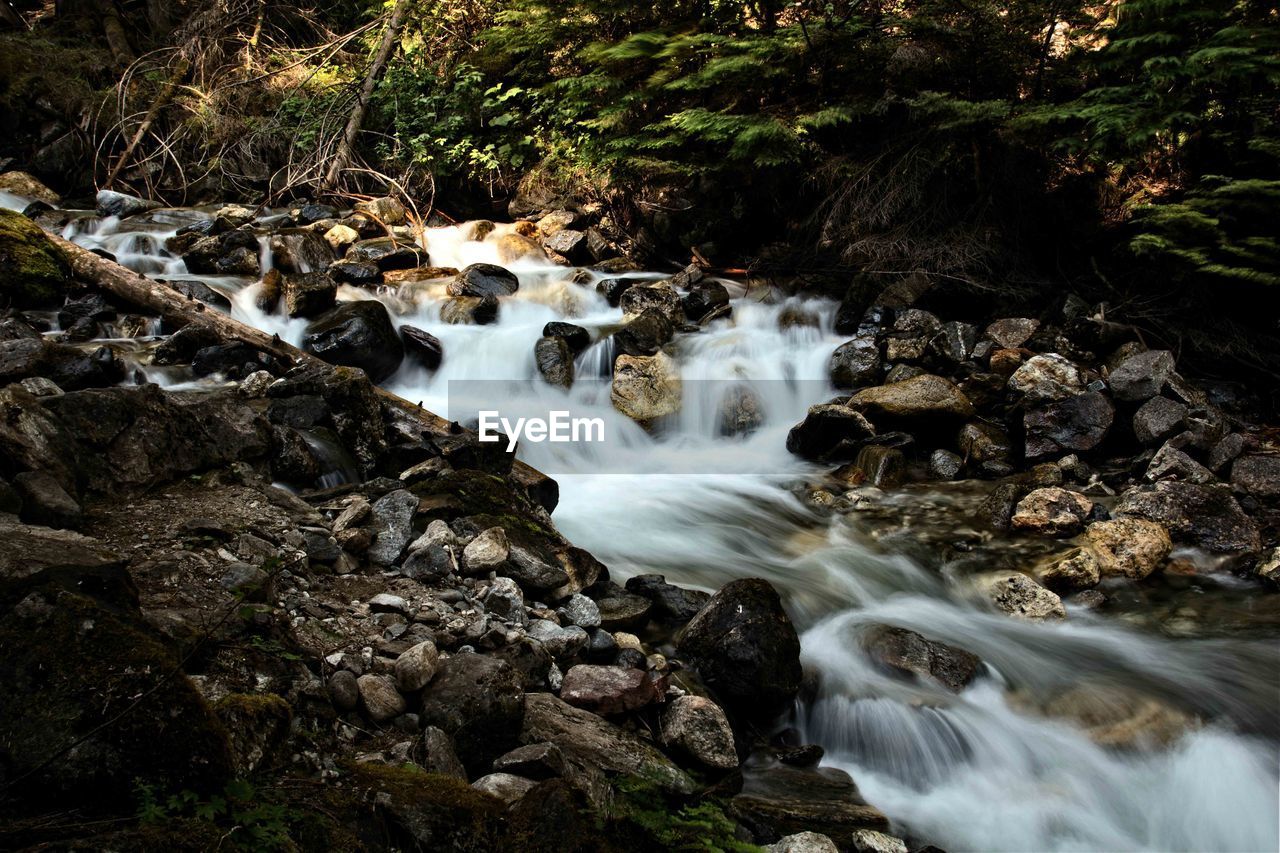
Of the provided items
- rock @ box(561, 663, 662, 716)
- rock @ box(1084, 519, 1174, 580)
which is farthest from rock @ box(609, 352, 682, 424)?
rock @ box(561, 663, 662, 716)

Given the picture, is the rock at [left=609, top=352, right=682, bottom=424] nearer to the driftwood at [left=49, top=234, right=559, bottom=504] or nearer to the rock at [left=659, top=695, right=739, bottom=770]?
the driftwood at [left=49, top=234, right=559, bottom=504]

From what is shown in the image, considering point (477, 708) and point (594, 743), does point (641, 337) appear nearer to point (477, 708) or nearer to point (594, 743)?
point (594, 743)

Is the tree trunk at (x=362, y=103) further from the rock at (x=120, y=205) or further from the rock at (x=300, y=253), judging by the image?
the rock at (x=300, y=253)

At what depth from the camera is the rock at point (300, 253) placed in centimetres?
984

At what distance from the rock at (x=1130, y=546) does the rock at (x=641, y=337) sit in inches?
195

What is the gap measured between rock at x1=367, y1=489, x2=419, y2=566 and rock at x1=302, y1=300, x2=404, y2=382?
3843 mm

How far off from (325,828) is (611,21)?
1248 centimetres

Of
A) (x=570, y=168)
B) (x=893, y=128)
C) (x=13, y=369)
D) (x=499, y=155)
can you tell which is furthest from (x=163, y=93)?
(x=893, y=128)

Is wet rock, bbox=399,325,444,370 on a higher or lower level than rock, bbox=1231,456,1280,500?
higher

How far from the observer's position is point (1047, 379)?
7.43 meters

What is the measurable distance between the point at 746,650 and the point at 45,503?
3153mm

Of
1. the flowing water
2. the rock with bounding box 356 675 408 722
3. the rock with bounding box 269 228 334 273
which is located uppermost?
the rock with bounding box 269 228 334 273

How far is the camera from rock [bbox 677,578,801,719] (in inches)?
149

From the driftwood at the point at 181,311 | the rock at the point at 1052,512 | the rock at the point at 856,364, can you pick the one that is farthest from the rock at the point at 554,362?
the rock at the point at 1052,512
